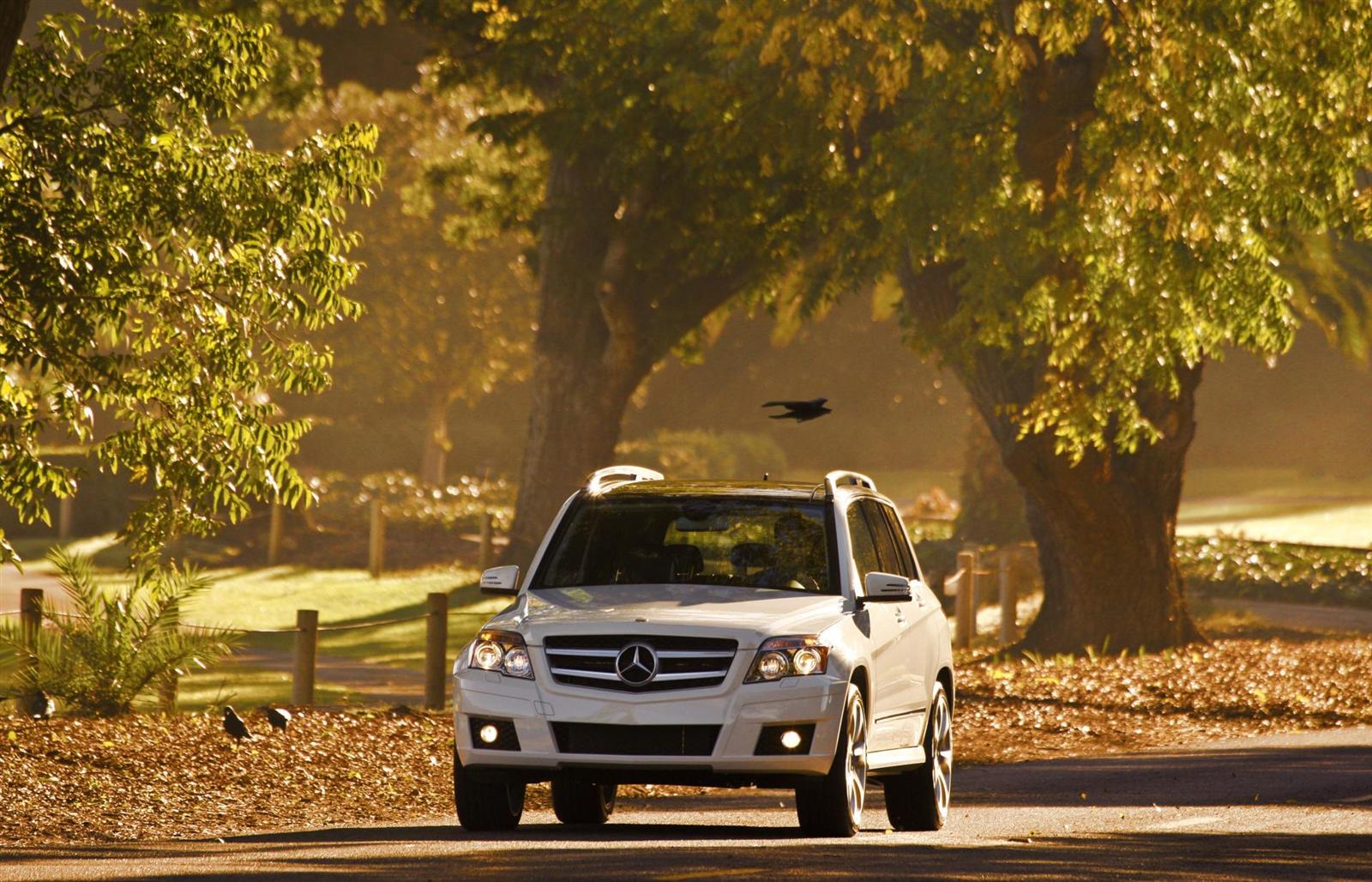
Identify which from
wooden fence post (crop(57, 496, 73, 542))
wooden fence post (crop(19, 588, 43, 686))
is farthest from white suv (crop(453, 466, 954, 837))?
wooden fence post (crop(57, 496, 73, 542))

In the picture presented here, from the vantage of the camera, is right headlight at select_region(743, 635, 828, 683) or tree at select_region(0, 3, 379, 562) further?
tree at select_region(0, 3, 379, 562)

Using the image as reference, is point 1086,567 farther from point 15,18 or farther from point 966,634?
point 15,18

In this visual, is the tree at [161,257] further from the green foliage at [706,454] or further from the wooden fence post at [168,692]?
the green foliage at [706,454]

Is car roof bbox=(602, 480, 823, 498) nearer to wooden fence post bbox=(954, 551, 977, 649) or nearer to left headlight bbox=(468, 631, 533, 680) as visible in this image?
left headlight bbox=(468, 631, 533, 680)

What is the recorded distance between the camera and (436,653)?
696 inches

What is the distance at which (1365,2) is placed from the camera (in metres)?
18.8

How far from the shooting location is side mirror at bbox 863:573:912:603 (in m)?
9.90

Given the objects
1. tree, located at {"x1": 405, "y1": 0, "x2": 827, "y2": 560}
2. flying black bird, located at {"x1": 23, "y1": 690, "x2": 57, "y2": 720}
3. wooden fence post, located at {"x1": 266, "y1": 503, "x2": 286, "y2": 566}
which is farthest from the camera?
wooden fence post, located at {"x1": 266, "y1": 503, "x2": 286, "y2": 566}

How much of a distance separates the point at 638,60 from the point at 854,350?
42927 mm

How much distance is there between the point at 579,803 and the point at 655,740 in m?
2.09

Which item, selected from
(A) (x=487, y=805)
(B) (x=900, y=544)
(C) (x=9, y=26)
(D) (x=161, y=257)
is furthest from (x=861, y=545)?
(D) (x=161, y=257)

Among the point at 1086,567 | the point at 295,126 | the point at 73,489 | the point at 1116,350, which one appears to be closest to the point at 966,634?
the point at 1086,567

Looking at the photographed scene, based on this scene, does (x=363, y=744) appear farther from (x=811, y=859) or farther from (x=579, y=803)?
(x=811, y=859)

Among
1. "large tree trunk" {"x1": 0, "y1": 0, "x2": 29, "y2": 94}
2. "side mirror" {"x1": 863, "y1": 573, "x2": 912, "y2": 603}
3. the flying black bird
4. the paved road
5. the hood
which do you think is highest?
"large tree trunk" {"x1": 0, "y1": 0, "x2": 29, "y2": 94}
